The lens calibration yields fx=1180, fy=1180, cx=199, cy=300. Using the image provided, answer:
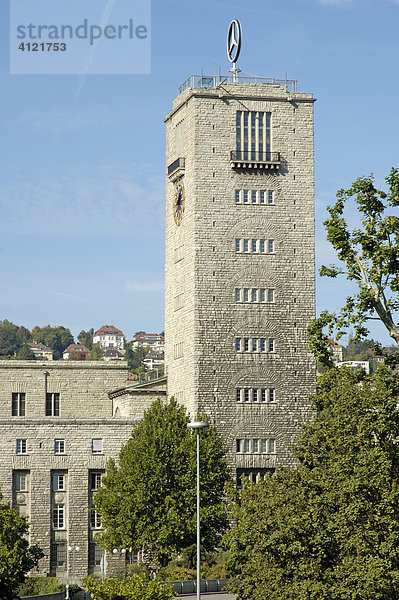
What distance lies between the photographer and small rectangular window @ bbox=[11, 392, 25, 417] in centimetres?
10375

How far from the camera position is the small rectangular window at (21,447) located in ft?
298

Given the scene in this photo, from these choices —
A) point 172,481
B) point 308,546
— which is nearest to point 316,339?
point 308,546

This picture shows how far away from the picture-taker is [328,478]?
2030 inches

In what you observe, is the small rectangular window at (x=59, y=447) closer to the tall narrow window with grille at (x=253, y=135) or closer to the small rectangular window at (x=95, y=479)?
the small rectangular window at (x=95, y=479)

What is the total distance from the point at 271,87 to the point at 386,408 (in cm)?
5074

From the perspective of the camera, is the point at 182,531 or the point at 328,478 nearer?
the point at 328,478

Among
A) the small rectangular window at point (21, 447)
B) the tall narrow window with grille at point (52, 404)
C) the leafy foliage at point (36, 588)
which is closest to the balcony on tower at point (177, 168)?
the tall narrow window with grille at point (52, 404)

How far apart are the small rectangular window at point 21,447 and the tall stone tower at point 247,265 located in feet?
41.9

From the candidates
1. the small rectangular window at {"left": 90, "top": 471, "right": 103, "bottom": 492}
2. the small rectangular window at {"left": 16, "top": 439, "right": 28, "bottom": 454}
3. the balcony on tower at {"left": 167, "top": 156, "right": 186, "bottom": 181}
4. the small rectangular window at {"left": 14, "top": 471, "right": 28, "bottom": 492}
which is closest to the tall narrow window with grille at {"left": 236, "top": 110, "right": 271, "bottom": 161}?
the balcony on tower at {"left": 167, "top": 156, "right": 186, "bottom": 181}

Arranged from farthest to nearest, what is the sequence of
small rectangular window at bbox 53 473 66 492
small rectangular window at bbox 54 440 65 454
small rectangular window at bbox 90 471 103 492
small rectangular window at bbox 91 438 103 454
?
small rectangular window at bbox 91 438 103 454
small rectangular window at bbox 90 471 103 492
small rectangular window at bbox 54 440 65 454
small rectangular window at bbox 53 473 66 492

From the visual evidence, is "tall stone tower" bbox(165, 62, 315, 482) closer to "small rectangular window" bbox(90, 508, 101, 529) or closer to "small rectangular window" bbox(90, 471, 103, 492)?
"small rectangular window" bbox(90, 471, 103, 492)

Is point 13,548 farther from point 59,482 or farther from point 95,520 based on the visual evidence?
point 95,520

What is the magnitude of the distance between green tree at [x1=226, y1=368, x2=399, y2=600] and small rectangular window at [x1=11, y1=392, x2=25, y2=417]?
50824 millimetres

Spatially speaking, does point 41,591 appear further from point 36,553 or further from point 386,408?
point 386,408
